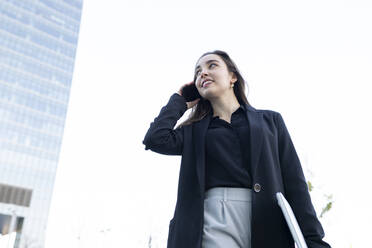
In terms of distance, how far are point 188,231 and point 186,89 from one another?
112cm

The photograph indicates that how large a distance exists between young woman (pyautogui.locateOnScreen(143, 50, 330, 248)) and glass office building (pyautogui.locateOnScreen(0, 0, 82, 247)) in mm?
67809

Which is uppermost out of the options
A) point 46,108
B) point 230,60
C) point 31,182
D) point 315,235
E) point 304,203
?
point 46,108

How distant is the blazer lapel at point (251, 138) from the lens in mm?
1967

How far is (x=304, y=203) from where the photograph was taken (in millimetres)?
1877

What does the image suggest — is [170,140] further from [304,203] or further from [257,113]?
[304,203]

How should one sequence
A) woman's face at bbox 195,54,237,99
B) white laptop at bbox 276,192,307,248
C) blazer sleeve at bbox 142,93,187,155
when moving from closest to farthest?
white laptop at bbox 276,192,307,248, blazer sleeve at bbox 142,93,187,155, woman's face at bbox 195,54,237,99

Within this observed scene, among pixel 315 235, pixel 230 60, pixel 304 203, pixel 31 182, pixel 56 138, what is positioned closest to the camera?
pixel 315 235

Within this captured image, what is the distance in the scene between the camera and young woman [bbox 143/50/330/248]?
180 cm

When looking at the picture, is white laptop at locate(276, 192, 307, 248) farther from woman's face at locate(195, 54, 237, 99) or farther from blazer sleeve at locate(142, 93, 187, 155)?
woman's face at locate(195, 54, 237, 99)

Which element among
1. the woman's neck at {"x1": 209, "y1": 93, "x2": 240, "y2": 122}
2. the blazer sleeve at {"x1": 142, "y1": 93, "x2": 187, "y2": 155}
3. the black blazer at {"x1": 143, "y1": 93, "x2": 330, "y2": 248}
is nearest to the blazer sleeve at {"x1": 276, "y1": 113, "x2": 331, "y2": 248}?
the black blazer at {"x1": 143, "y1": 93, "x2": 330, "y2": 248}

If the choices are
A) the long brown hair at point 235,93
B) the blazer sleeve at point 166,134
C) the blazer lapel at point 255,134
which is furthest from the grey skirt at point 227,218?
the long brown hair at point 235,93

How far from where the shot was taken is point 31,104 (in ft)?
262

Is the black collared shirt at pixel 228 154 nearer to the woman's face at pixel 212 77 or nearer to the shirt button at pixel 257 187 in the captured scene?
the shirt button at pixel 257 187

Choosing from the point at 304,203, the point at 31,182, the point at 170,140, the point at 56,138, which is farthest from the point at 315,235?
the point at 56,138
